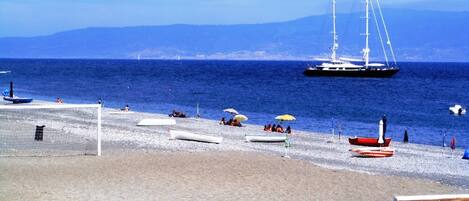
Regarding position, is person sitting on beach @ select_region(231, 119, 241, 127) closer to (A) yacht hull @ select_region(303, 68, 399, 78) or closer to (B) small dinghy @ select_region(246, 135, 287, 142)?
(B) small dinghy @ select_region(246, 135, 287, 142)

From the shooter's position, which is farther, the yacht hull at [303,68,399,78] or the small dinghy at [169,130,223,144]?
the yacht hull at [303,68,399,78]

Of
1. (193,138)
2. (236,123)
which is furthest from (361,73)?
(193,138)

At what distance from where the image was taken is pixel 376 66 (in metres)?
130

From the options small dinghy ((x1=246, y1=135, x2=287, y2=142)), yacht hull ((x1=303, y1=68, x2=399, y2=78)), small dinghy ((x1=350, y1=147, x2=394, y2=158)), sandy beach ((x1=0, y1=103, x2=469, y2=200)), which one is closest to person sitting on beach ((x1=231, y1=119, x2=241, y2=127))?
small dinghy ((x1=246, y1=135, x2=287, y2=142))

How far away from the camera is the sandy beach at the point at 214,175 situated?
15.7m

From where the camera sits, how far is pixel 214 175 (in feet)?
59.5

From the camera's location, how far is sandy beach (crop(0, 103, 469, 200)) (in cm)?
1569

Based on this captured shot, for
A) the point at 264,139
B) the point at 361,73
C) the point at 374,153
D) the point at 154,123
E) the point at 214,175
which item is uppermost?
the point at 361,73

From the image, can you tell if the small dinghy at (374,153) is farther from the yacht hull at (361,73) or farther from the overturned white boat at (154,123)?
the yacht hull at (361,73)

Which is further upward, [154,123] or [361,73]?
[361,73]

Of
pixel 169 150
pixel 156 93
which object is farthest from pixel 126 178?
pixel 156 93

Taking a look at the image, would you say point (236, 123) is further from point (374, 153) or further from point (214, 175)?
point (214, 175)

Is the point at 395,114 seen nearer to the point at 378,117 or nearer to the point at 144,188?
the point at 378,117

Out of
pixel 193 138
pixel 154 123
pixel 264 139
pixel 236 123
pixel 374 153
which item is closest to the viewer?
pixel 374 153
